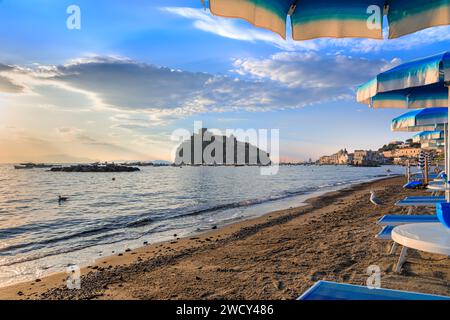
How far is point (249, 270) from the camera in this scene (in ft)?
19.1

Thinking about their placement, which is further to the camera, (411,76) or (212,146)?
(212,146)

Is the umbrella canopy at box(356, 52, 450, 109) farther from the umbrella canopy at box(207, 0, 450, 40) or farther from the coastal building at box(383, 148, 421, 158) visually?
the coastal building at box(383, 148, 421, 158)

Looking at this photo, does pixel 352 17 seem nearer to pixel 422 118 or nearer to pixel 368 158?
pixel 422 118

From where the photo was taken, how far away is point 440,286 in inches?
165

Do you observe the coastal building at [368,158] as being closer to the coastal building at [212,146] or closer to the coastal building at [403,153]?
the coastal building at [403,153]

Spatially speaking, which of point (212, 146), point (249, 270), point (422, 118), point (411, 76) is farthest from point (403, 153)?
point (411, 76)

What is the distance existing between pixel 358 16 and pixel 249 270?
171 inches

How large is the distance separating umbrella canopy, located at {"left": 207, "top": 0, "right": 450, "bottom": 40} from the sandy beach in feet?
10.4

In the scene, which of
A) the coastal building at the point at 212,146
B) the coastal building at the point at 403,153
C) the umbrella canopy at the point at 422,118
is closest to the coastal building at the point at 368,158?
the coastal building at the point at 403,153

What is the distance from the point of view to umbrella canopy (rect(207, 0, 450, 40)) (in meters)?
3.21

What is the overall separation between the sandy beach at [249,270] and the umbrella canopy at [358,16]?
3181 millimetres

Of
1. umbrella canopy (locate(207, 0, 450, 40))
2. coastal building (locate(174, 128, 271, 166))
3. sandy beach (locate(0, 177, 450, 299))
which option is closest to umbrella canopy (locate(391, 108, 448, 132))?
sandy beach (locate(0, 177, 450, 299))
